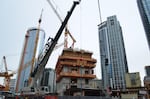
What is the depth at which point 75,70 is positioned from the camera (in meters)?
62.8

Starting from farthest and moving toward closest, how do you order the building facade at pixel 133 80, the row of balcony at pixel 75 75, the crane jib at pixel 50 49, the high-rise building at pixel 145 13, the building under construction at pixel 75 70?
the high-rise building at pixel 145 13 → the building facade at pixel 133 80 → the building under construction at pixel 75 70 → the row of balcony at pixel 75 75 → the crane jib at pixel 50 49

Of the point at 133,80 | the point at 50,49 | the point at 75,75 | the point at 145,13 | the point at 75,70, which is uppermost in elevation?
the point at 145,13

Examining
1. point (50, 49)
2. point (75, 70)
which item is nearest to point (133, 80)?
point (75, 70)

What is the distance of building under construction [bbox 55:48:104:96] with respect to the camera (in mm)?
59344

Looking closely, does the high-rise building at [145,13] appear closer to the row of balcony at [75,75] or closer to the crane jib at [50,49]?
the row of balcony at [75,75]

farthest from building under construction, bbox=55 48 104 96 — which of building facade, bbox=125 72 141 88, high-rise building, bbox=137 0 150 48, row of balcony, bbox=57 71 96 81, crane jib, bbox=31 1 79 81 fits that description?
high-rise building, bbox=137 0 150 48

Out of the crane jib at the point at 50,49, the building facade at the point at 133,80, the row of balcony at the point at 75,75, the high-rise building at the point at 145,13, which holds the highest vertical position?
the high-rise building at the point at 145,13

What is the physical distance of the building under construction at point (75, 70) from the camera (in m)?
59.3

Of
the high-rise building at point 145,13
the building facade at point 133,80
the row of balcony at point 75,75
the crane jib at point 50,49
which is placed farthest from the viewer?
the high-rise building at point 145,13

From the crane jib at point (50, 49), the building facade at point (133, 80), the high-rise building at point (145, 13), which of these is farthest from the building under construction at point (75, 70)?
the high-rise building at point (145, 13)

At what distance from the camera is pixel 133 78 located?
210 feet

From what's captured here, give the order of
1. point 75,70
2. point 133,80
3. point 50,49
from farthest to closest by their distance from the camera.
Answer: point 133,80 → point 75,70 → point 50,49

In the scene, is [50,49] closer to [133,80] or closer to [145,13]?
[133,80]

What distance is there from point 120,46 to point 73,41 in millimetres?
57793
